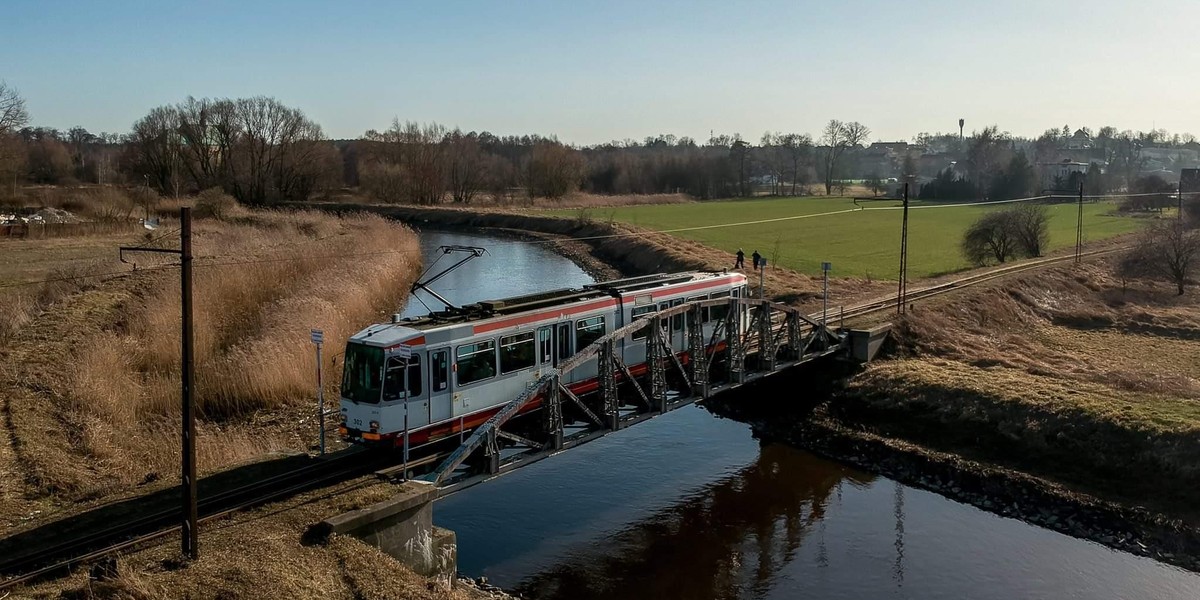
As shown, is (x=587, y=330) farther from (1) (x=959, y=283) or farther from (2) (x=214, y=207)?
(2) (x=214, y=207)

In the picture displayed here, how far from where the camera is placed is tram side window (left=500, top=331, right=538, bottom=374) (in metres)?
19.5

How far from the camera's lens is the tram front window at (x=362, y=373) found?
1727 centimetres

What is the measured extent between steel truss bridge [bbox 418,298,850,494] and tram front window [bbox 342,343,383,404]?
206 centimetres

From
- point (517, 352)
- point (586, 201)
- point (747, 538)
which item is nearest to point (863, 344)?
point (747, 538)

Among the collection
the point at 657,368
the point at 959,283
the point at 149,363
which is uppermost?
the point at 959,283

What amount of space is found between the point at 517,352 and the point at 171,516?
7.92 meters

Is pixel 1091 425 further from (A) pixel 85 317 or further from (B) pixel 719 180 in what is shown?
(B) pixel 719 180

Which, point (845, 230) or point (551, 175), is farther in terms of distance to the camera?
point (551, 175)

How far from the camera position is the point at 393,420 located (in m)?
17.3

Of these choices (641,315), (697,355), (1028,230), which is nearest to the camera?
(697,355)

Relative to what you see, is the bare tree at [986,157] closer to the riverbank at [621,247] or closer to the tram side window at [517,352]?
the riverbank at [621,247]

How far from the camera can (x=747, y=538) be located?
67.4 feet

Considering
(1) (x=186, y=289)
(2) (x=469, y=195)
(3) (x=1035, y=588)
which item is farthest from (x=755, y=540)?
(2) (x=469, y=195)

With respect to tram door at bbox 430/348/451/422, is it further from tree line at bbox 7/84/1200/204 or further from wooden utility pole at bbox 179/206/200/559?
tree line at bbox 7/84/1200/204
